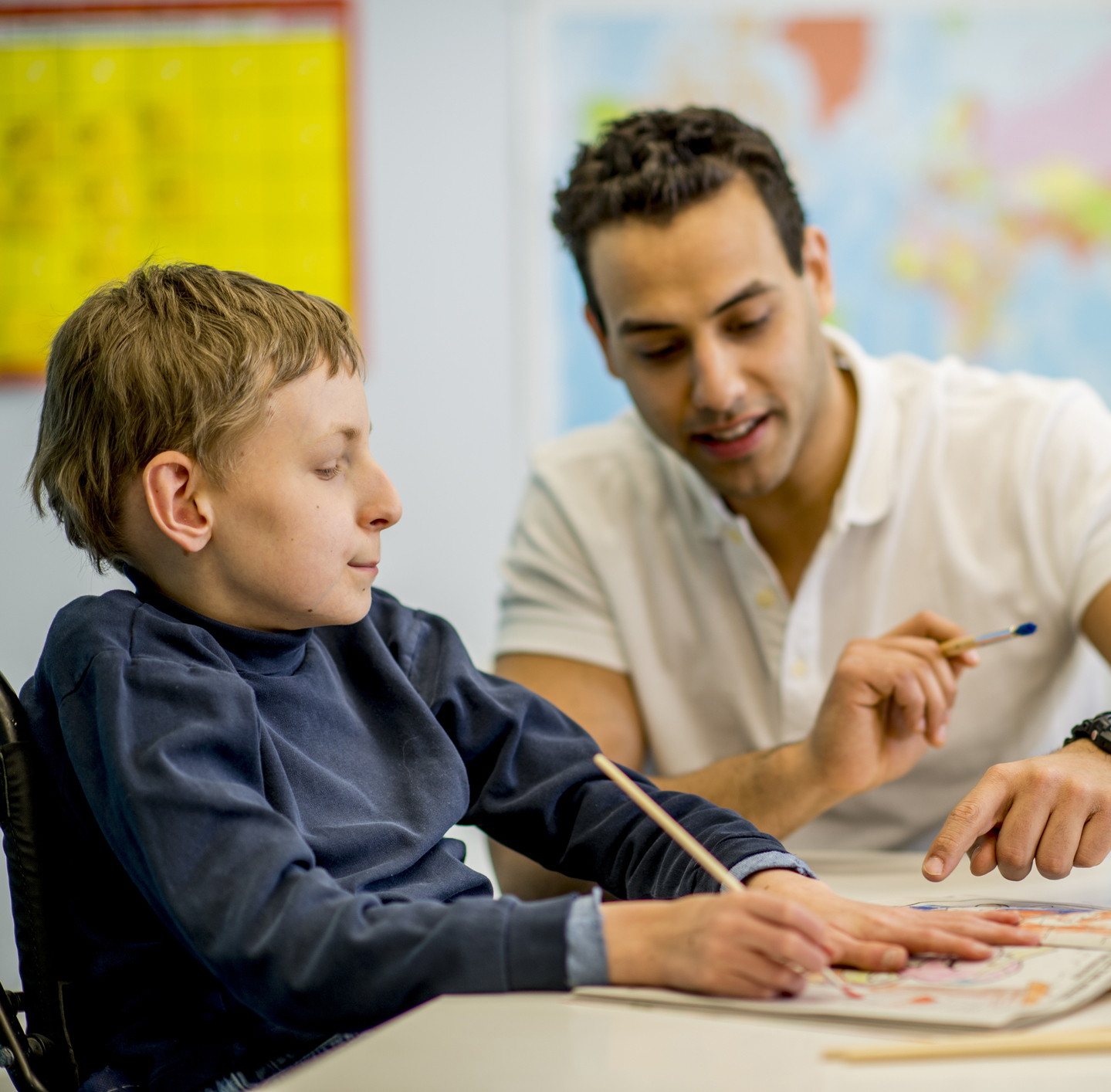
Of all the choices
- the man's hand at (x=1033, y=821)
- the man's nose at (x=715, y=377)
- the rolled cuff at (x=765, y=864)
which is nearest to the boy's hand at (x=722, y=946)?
the rolled cuff at (x=765, y=864)

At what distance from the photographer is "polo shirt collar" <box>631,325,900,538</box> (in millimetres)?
1473

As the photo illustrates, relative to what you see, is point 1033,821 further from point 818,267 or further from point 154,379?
point 818,267

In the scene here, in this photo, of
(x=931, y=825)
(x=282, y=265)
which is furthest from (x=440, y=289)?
(x=931, y=825)

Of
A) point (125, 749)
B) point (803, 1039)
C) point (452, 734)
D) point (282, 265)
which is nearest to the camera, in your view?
point (803, 1039)

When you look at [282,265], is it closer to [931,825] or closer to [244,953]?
[931,825]

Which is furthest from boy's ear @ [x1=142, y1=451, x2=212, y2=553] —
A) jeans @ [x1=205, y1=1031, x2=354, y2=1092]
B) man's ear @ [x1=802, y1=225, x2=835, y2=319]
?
man's ear @ [x1=802, y1=225, x2=835, y2=319]

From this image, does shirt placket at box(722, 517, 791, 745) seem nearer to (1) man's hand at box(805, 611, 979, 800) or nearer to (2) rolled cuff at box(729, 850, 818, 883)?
(1) man's hand at box(805, 611, 979, 800)

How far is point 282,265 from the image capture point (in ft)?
8.61

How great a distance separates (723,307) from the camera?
1323 mm

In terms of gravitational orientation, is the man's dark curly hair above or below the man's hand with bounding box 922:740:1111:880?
above

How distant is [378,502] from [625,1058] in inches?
17.8

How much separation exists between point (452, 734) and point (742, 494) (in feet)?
1.94

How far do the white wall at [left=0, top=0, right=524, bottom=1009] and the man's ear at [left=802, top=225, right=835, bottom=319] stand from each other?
119 cm

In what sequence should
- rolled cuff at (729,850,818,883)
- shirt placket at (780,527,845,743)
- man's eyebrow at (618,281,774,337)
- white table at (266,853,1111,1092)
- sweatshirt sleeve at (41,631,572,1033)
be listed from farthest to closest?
shirt placket at (780,527,845,743) < man's eyebrow at (618,281,774,337) < rolled cuff at (729,850,818,883) < sweatshirt sleeve at (41,631,572,1033) < white table at (266,853,1111,1092)
